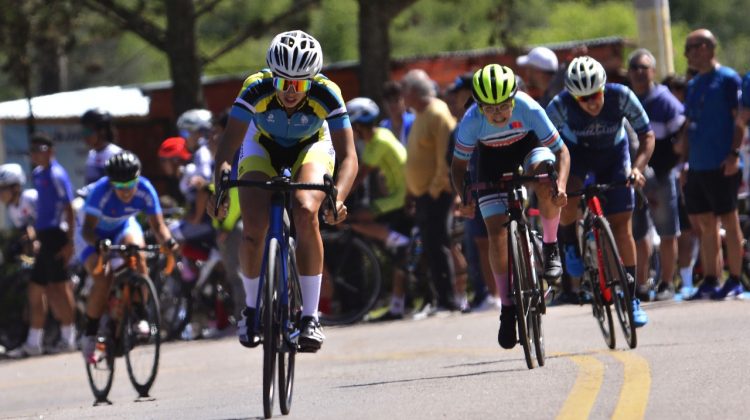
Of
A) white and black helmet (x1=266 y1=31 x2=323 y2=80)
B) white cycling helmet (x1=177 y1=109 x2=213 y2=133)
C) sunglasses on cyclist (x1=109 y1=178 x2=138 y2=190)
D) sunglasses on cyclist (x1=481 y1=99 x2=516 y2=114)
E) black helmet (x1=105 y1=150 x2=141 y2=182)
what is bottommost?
sunglasses on cyclist (x1=109 y1=178 x2=138 y2=190)

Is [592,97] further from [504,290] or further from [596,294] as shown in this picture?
[504,290]

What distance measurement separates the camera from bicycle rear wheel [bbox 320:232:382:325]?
16922 mm

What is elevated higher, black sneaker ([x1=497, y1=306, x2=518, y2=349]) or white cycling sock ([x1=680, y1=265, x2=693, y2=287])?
black sneaker ([x1=497, y1=306, x2=518, y2=349])

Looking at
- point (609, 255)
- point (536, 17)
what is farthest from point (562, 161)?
point (536, 17)

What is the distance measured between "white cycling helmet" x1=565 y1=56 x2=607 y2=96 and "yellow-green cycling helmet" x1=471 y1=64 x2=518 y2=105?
4.24ft

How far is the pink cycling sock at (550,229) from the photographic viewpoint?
11492mm

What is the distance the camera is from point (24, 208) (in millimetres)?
18500

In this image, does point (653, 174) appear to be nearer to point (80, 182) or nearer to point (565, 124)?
point (565, 124)

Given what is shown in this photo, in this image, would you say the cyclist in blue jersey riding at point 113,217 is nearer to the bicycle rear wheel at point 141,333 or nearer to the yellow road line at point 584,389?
the bicycle rear wheel at point 141,333

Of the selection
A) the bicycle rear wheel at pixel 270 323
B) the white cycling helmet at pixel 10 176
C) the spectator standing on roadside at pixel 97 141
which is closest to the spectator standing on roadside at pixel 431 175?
the spectator standing on roadside at pixel 97 141

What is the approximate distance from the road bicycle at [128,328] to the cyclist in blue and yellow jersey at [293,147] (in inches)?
115

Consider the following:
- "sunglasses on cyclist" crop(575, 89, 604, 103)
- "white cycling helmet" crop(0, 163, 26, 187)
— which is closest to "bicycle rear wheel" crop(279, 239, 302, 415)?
"sunglasses on cyclist" crop(575, 89, 604, 103)

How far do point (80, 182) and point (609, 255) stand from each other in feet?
57.0

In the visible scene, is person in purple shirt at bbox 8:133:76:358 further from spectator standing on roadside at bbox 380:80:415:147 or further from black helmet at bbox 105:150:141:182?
black helmet at bbox 105:150:141:182
